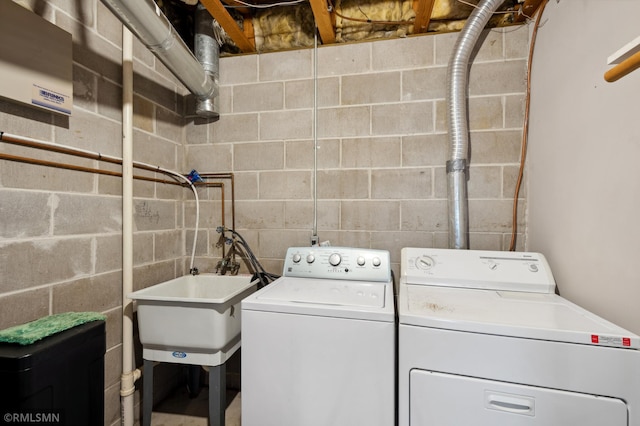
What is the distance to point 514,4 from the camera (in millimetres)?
1535

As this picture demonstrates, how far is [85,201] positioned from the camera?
1230mm

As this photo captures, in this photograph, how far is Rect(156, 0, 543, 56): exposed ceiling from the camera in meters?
1.53

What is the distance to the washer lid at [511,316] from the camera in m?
0.78

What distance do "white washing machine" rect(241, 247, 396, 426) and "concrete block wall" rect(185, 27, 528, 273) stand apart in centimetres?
71

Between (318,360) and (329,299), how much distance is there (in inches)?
8.3

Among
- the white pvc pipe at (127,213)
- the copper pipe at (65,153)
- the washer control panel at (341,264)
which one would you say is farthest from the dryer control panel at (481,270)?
the copper pipe at (65,153)

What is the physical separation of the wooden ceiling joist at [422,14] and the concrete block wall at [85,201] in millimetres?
1511

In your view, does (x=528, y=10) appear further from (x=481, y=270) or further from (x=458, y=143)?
(x=481, y=270)

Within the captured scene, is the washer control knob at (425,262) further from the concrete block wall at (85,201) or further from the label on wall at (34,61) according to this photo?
the label on wall at (34,61)

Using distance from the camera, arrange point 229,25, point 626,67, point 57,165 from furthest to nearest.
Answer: point 229,25 → point 57,165 → point 626,67

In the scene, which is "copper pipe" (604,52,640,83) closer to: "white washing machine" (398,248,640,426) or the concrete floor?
"white washing machine" (398,248,640,426)

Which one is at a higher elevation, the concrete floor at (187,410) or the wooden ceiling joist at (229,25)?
the wooden ceiling joist at (229,25)

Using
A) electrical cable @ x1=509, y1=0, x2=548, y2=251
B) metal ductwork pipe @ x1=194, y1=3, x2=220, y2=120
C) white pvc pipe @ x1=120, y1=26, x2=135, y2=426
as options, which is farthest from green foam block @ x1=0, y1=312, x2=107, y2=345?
electrical cable @ x1=509, y1=0, x2=548, y2=251

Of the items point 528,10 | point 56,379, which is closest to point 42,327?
point 56,379
